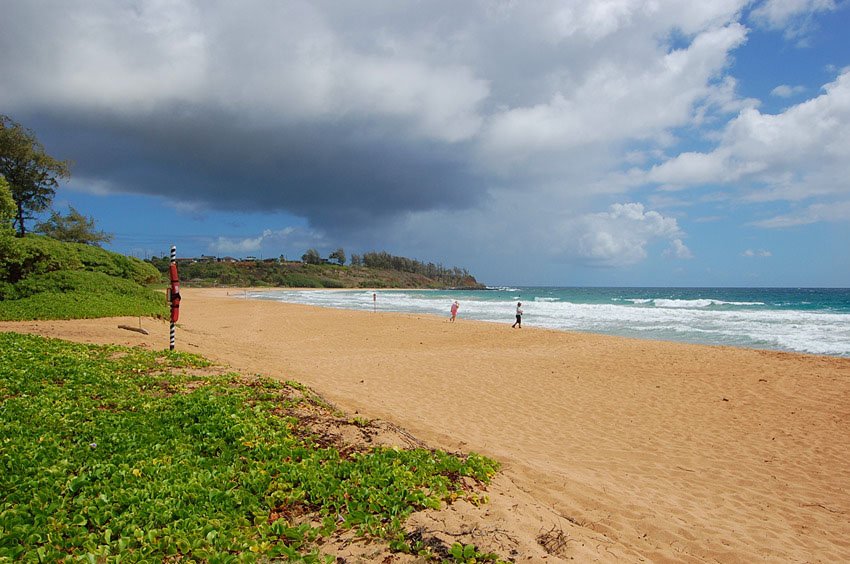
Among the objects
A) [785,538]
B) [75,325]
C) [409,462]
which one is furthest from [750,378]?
[75,325]

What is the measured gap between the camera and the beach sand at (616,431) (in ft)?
15.1

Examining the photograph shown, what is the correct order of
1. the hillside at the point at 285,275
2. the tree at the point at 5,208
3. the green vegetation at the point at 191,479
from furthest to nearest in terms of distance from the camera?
the hillside at the point at 285,275 → the tree at the point at 5,208 → the green vegetation at the point at 191,479

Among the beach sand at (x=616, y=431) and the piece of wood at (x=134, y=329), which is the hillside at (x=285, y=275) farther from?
the beach sand at (x=616, y=431)

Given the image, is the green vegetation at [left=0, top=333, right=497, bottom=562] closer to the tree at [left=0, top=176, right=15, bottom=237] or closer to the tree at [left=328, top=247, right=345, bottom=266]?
the tree at [left=0, top=176, right=15, bottom=237]

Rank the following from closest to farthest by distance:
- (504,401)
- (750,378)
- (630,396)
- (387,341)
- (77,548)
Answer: (77,548)
(504,401)
(630,396)
(750,378)
(387,341)

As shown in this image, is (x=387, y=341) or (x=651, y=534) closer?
(x=651, y=534)

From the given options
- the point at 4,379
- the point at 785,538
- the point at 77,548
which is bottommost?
the point at 785,538

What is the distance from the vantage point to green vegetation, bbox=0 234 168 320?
1619 cm

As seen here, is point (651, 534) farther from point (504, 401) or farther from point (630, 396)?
point (630, 396)

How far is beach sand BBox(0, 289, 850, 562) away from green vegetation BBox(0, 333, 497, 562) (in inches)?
22.4

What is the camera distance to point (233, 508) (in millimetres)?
3973

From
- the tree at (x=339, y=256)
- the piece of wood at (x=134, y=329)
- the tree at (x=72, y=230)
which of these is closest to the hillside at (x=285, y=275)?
the tree at (x=339, y=256)

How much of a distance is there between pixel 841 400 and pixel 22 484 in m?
14.4

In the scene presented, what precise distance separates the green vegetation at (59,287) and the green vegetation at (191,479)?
11.1 metres
